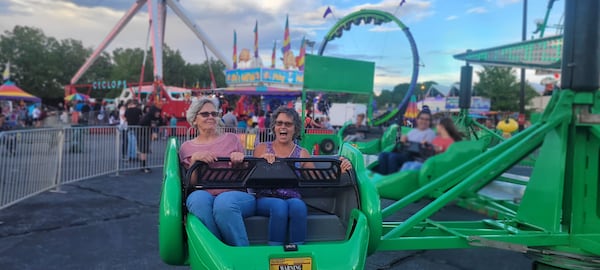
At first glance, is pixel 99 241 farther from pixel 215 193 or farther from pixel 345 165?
pixel 345 165

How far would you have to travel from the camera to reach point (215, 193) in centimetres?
290

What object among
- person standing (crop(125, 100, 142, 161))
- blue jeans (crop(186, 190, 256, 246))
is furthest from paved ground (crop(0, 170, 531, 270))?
person standing (crop(125, 100, 142, 161))

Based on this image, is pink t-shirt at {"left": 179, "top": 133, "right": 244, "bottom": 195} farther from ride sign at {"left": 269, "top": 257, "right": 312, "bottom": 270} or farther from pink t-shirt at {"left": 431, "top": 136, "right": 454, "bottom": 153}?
pink t-shirt at {"left": 431, "top": 136, "right": 454, "bottom": 153}

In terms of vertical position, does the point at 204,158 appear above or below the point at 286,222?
above

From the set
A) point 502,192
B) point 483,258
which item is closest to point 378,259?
point 483,258

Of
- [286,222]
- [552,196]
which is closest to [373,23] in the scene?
[552,196]

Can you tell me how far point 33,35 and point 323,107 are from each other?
6074cm

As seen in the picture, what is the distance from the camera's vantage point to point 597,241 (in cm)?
341

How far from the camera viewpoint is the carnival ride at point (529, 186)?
113 inches

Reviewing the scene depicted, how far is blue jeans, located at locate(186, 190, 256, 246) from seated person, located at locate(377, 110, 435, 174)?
1.00 meters

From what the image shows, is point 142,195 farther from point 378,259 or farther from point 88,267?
point 378,259

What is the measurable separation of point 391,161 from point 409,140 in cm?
24

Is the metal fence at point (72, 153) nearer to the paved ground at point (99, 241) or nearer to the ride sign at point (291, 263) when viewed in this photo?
the paved ground at point (99, 241)

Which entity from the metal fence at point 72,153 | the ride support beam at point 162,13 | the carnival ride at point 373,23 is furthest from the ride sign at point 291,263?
the ride support beam at point 162,13
